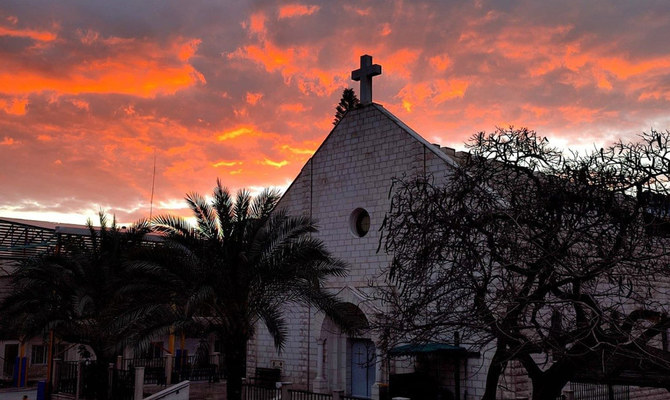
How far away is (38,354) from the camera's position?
30.9 metres

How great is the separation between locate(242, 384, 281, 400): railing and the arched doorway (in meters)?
1.76

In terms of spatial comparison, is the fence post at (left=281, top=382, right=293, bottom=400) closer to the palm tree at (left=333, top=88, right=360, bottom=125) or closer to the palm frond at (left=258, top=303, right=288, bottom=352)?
the palm frond at (left=258, top=303, right=288, bottom=352)

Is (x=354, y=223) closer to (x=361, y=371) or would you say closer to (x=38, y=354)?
(x=361, y=371)

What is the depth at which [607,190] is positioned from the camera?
9055mm

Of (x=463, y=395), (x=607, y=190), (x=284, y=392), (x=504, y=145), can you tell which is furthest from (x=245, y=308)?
(x=607, y=190)

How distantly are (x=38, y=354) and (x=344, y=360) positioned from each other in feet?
56.8

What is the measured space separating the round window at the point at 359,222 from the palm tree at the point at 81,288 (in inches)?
267

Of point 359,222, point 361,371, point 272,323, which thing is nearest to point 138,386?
point 272,323

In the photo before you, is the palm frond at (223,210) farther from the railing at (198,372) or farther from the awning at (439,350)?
the railing at (198,372)

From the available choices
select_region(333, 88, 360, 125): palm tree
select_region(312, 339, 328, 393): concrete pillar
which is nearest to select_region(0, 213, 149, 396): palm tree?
select_region(312, 339, 328, 393): concrete pillar

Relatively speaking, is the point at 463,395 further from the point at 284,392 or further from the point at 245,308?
the point at 245,308

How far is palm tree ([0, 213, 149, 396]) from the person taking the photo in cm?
2041

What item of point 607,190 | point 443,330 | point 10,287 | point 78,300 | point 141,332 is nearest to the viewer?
point 607,190

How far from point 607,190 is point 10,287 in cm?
2962
